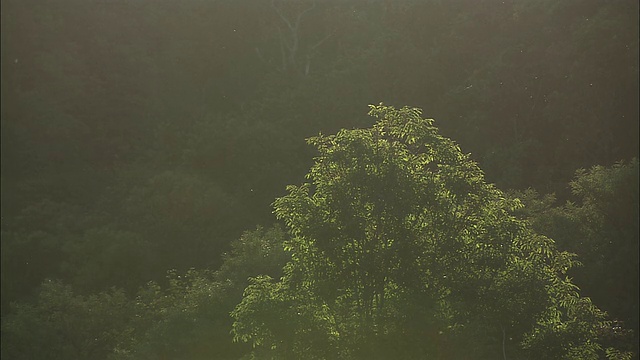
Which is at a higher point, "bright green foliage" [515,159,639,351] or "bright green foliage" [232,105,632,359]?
"bright green foliage" [515,159,639,351]

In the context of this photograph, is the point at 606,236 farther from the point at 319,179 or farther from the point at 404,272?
the point at 319,179

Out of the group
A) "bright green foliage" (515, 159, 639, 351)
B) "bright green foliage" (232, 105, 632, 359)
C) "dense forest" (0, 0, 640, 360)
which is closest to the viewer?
"bright green foliage" (232, 105, 632, 359)

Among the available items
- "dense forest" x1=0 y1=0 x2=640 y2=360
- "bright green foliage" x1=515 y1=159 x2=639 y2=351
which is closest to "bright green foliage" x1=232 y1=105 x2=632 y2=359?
"dense forest" x1=0 y1=0 x2=640 y2=360

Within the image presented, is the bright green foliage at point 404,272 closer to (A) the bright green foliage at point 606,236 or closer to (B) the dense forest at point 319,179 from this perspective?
(B) the dense forest at point 319,179

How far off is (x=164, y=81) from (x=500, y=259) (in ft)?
209

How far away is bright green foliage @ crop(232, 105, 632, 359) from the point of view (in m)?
25.6

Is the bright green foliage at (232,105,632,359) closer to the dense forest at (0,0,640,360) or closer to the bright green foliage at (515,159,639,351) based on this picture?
the dense forest at (0,0,640,360)

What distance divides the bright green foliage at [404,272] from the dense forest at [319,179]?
7 centimetres

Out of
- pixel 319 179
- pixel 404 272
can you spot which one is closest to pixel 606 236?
pixel 404 272

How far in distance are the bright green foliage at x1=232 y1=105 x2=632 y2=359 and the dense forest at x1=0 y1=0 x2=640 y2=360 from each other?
0.07 m

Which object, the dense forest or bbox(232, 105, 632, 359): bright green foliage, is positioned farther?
the dense forest

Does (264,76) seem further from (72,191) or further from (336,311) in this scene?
(336,311)

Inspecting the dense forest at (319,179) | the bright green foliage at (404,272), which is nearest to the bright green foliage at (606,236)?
the dense forest at (319,179)

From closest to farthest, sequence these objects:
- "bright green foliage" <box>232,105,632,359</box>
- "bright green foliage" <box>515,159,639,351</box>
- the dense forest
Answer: "bright green foliage" <box>232,105,632,359</box> < the dense forest < "bright green foliage" <box>515,159,639,351</box>
